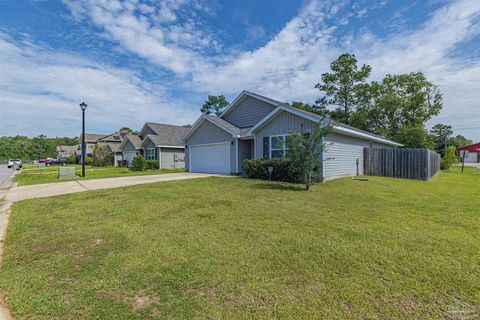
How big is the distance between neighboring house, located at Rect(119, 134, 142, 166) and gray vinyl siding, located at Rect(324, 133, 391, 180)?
22401 mm

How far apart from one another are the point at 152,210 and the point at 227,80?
654 inches

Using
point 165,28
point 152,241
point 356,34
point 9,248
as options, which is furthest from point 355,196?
point 165,28

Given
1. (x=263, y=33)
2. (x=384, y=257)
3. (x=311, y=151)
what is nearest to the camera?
(x=384, y=257)

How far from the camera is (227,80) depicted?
801 inches

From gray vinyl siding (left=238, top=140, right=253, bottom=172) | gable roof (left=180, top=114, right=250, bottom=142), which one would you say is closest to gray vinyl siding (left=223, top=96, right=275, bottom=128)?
gable roof (left=180, top=114, right=250, bottom=142)

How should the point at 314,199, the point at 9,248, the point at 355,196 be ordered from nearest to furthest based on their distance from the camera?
the point at 9,248
the point at 314,199
the point at 355,196

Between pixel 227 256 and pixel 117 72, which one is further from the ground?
pixel 117 72

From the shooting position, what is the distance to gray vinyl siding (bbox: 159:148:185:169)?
2441cm

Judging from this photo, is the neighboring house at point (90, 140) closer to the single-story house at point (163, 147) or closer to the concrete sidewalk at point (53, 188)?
the single-story house at point (163, 147)

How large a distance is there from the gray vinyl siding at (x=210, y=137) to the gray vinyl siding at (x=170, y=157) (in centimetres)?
625

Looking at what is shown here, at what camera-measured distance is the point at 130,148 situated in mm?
29703

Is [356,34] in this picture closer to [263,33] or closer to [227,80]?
[263,33]

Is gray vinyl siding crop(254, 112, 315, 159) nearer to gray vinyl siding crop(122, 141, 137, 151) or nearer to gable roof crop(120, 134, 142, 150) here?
gable roof crop(120, 134, 142, 150)

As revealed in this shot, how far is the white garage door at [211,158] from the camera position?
1612 centimetres
